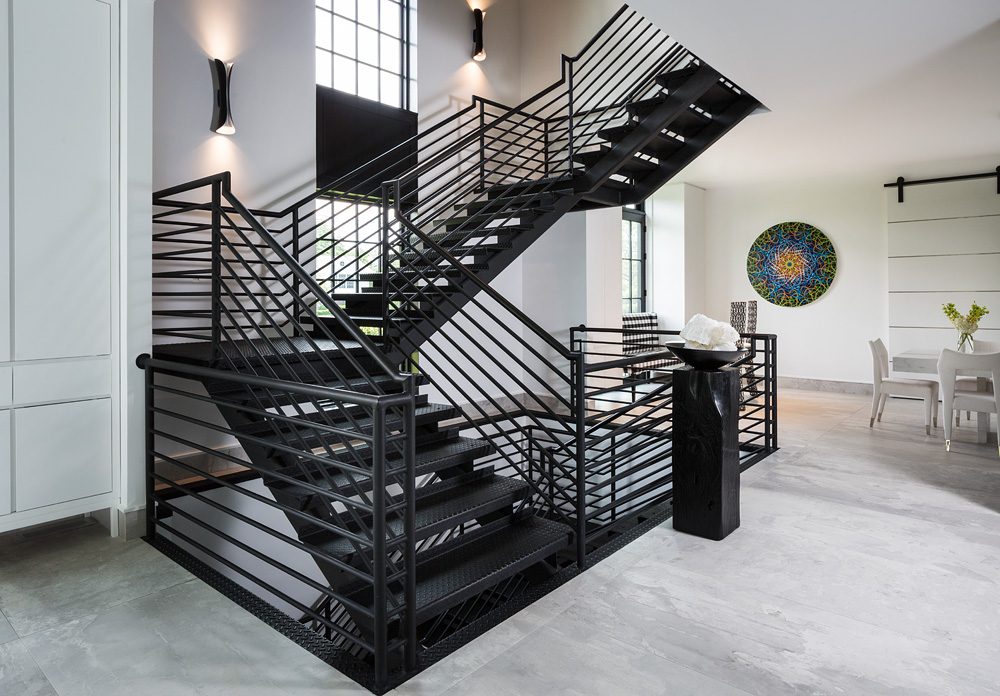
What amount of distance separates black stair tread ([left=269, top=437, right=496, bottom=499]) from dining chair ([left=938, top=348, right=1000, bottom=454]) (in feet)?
13.1

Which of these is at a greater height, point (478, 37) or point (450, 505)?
point (478, 37)

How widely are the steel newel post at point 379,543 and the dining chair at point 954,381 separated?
4.84m

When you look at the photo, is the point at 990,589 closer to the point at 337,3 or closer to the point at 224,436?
the point at 224,436

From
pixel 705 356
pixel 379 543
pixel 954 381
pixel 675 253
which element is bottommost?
→ pixel 379 543

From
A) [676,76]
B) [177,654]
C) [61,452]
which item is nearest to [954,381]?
[676,76]

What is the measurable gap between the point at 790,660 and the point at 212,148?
4.48 meters

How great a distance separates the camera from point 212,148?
4371 mm

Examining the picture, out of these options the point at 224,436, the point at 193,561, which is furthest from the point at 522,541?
the point at 224,436

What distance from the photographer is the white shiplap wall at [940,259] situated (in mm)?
7660

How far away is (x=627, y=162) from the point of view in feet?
17.0

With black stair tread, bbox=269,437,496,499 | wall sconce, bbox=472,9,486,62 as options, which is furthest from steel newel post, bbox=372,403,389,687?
wall sconce, bbox=472,9,486,62

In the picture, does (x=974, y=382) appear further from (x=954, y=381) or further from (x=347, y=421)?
(x=347, y=421)

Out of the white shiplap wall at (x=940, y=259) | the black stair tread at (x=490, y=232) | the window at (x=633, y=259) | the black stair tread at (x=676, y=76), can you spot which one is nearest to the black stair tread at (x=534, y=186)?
the black stair tread at (x=490, y=232)

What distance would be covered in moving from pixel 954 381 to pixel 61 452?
241 inches
